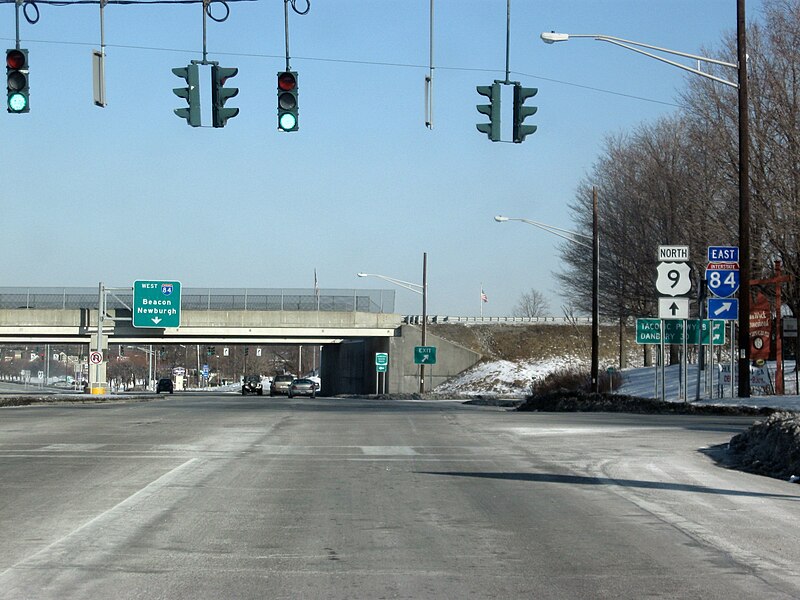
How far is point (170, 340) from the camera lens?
263ft

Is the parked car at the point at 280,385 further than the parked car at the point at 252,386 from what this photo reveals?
No

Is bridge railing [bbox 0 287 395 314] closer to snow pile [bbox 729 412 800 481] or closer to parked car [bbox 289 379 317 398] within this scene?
parked car [bbox 289 379 317 398]

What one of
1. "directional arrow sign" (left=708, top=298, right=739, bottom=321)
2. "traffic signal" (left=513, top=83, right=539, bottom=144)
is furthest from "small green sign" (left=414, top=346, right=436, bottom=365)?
"traffic signal" (left=513, top=83, right=539, bottom=144)

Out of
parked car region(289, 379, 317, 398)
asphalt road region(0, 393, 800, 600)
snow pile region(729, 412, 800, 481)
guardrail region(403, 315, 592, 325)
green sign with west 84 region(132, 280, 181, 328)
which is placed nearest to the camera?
asphalt road region(0, 393, 800, 600)

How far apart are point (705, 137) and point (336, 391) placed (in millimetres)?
57977

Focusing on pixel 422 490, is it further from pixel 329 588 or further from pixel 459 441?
pixel 459 441

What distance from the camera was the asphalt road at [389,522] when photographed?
7.66 m

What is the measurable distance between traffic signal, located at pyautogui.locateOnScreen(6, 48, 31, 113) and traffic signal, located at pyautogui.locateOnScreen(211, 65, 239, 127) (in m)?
3.57

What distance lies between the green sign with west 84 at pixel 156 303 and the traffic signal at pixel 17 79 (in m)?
44.3

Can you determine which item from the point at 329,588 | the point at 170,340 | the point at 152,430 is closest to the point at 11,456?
the point at 152,430

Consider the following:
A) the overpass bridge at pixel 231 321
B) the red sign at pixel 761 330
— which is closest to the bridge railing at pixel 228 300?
the overpass bridge at pixel 231 321

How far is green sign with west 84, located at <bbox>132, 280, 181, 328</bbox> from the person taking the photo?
64.9 m

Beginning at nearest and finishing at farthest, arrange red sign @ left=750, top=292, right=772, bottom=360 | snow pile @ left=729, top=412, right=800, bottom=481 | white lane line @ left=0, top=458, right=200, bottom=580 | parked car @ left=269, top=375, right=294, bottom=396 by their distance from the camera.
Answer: white lane line @ left=0, top=458, right=200, bottom=580 < snow pile @ left=729, top=412, right=800, bottom=481 < red sign @ left=750, top=292, right=772, bottom=360 < parked car @ left=269, top=375, right=294, bottom=396

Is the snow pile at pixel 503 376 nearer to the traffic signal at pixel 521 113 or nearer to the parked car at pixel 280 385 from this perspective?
the parked car at pixel 280 385
